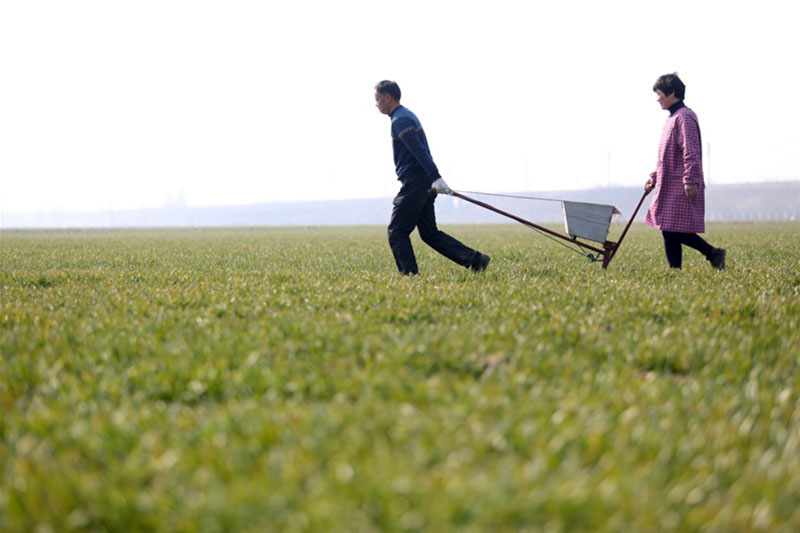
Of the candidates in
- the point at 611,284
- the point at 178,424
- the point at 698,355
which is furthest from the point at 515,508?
the point at 611,284

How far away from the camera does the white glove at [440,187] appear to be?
904 centimetres

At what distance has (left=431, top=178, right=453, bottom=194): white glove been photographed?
9045 millimetres

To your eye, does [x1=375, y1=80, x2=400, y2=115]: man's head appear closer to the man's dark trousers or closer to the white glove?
the man's dark trousers

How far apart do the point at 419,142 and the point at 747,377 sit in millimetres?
5974

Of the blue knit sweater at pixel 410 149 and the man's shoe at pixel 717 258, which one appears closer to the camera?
the blue knit sweater at pixel 410 149

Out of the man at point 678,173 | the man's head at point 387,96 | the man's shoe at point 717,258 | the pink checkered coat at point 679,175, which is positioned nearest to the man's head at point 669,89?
the man at point 678,173

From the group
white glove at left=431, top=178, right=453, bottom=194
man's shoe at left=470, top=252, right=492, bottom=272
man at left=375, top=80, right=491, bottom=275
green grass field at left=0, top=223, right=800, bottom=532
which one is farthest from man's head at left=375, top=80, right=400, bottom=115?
green grass field at left=0, top=223, right=800, bottom=532

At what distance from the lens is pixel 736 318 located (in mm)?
5629

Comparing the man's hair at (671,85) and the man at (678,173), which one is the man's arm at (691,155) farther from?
the man's hair at (671,85)

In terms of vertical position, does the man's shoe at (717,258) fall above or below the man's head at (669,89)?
below

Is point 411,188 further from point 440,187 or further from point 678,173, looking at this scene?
point 678,173

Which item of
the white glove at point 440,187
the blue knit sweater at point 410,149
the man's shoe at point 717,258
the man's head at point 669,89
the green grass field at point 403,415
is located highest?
the man's head at point 669,89

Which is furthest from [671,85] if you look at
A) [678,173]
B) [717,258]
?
[717,258]

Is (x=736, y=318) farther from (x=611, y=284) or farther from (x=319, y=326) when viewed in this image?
(x=319, y=326)
